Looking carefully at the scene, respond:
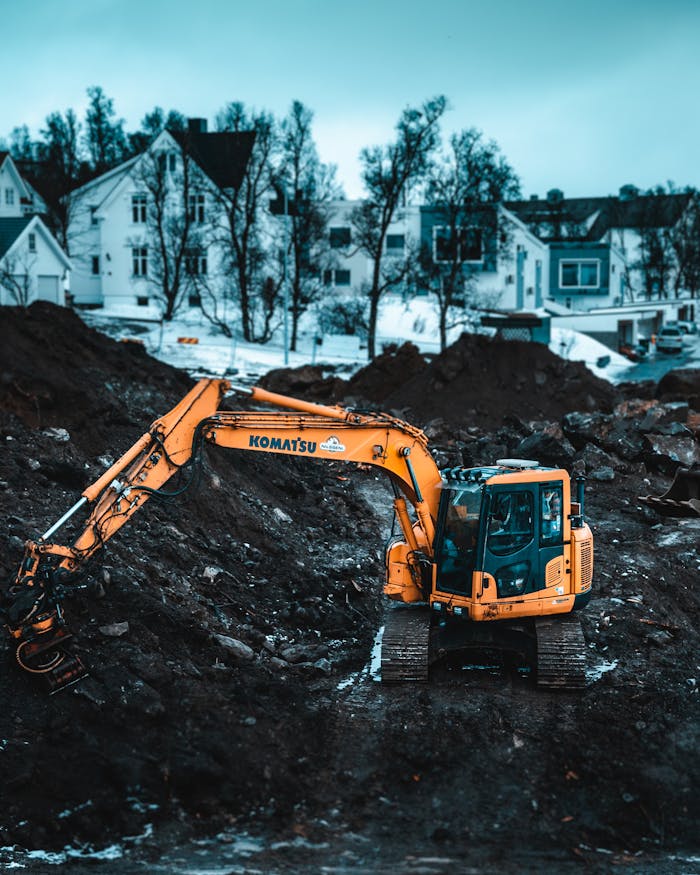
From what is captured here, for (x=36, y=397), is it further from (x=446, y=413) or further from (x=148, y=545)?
(x=446, y=413)

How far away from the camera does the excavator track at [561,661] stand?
11812 mm

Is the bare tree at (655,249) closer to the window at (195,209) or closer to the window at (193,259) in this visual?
the window at (195,209)

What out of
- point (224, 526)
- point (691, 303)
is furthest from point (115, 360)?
point (691, 303)

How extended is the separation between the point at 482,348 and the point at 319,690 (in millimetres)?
20801

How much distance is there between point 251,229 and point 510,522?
3714cm

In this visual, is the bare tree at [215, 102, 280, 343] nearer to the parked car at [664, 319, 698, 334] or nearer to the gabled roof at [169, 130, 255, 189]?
the gabled roof at [169, 130, 255, 189]

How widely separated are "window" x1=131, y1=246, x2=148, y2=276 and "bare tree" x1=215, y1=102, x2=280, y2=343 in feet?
23.6

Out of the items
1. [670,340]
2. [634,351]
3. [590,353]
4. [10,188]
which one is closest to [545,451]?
[590,353]

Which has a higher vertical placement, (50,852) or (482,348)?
(482,348)

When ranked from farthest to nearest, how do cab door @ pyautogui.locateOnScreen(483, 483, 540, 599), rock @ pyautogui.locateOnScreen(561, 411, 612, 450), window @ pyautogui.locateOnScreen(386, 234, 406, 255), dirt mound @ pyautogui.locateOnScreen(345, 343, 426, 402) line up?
1. window @ pyautogui.locateOnScreen(386, 234, 406, 255)
2. dirt mound @ pyautogui.locateOnScreen(345, 343, 426, 402)
3. rock @ pyautogui.locateOnScreen(561, 411, 612, 450)
4. cab door @ pyautogui.locateOnScreen(483, 483, 540, 599)

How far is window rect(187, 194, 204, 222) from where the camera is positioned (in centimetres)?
5022

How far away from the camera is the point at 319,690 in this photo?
12.0m

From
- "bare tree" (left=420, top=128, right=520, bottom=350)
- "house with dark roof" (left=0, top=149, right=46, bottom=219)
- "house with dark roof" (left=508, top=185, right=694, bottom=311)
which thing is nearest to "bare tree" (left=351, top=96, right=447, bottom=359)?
"bare tree" (left=420, top=128, right=520, bottom=350)

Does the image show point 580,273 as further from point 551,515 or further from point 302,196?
point 551,515
